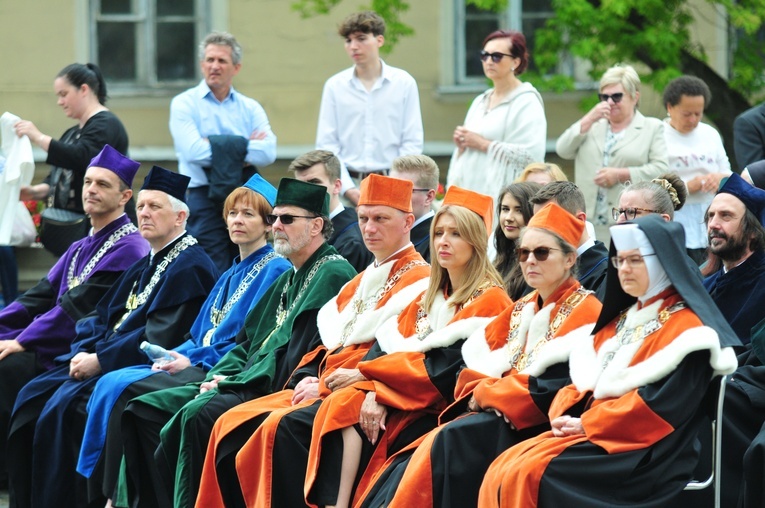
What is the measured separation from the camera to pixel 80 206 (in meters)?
9.94

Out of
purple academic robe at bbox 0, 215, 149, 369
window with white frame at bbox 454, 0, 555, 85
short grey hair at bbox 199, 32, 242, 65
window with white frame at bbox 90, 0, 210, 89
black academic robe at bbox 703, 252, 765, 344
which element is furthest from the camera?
window with white frame at bbox 454, 0, 555, 85

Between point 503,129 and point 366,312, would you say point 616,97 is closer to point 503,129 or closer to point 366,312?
point 503,129

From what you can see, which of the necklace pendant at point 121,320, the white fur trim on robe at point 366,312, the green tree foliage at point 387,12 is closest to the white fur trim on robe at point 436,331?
the white fur trim on robe at point 366,312

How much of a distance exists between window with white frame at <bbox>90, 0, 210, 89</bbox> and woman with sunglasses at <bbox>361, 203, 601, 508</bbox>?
811 cm

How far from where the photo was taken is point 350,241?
852cm

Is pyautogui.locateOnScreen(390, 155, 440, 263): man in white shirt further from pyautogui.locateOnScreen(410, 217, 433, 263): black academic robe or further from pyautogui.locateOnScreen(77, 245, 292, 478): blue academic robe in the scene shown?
pyautogui.locateOnScreen(77, 245, 292, 478): blue academic robe

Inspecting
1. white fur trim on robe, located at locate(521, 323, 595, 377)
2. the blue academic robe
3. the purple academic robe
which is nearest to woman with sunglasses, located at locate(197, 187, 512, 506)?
white fur trim on robe, located at locate(521, 323, 595, 377)

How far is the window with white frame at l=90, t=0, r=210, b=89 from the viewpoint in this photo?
1369 centimetres

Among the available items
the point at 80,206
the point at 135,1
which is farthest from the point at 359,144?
the point at 135,1

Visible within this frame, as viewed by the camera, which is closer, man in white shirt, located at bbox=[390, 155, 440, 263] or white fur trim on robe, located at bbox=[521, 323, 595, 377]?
white fur trim on robe, located at bbox=[521, 323, 595, 377]

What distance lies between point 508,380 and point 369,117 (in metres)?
→ 4.24

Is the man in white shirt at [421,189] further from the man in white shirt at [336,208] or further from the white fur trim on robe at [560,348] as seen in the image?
the white fur trim on robe at [560,348]

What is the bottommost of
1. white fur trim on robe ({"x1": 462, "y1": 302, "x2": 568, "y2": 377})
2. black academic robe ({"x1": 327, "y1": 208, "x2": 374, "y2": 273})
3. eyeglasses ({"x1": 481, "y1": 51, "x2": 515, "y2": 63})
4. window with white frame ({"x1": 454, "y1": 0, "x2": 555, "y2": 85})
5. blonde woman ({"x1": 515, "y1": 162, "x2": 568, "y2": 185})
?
white fur trim on robe ({"x1": 462, "y1": 302, "x2": 568, "y2": 377})

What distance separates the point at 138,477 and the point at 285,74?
670cm
